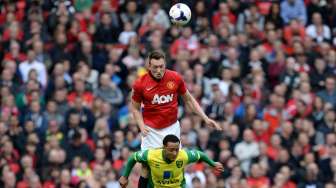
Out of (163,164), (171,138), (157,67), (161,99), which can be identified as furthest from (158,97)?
(163,164)

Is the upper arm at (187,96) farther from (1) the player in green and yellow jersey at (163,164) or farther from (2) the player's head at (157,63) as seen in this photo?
(1) the player in green and yellow jersey at (163,164)

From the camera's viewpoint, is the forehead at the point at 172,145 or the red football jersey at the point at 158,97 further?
the red football jersey at the point at 158,97

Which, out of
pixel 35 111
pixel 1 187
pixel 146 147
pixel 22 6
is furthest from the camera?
pixel 22 6

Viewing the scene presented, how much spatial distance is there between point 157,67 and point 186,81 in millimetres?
8270

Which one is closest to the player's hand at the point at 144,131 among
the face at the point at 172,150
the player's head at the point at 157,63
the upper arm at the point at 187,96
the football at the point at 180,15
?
the face at the point at 172,150

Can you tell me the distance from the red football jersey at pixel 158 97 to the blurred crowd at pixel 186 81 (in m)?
4.84

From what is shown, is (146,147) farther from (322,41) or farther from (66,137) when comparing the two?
(322,41)

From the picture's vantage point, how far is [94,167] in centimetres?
2694

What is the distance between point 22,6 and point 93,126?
448 cm

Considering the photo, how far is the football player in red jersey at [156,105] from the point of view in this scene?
21109 millimetres

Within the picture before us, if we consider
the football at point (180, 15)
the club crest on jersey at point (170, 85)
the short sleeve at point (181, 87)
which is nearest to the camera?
the club crest on jersey at point (170, 85)

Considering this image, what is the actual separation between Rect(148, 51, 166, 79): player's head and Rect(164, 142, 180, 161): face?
1127mm

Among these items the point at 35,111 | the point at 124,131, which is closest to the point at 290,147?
the point at 124,131

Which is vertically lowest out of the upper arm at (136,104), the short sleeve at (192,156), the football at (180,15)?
the short sleeve at (192,156)
